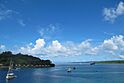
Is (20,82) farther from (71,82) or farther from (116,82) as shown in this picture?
(116,82)

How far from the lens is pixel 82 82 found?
148375mm

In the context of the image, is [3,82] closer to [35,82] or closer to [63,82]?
[35,82]

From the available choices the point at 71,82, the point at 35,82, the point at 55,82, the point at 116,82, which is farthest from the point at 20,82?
the point at 116,82

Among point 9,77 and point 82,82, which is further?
point 9,77

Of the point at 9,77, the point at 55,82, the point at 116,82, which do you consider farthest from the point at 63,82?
the point at 9,77

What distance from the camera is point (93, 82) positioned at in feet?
485

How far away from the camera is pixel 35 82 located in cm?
15388

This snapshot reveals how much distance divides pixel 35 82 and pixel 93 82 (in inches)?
1359

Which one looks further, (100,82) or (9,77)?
(9,77)

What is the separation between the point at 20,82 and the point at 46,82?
625 inches

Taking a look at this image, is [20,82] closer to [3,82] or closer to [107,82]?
[3,82]

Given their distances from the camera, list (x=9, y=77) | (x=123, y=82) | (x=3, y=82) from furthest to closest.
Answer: (x=9, y=77) < (x=3, y=82) < (x=123, y=82)

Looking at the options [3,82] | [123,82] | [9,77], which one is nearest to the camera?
[123,82]

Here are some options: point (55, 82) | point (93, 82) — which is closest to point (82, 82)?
point (93, 82)
